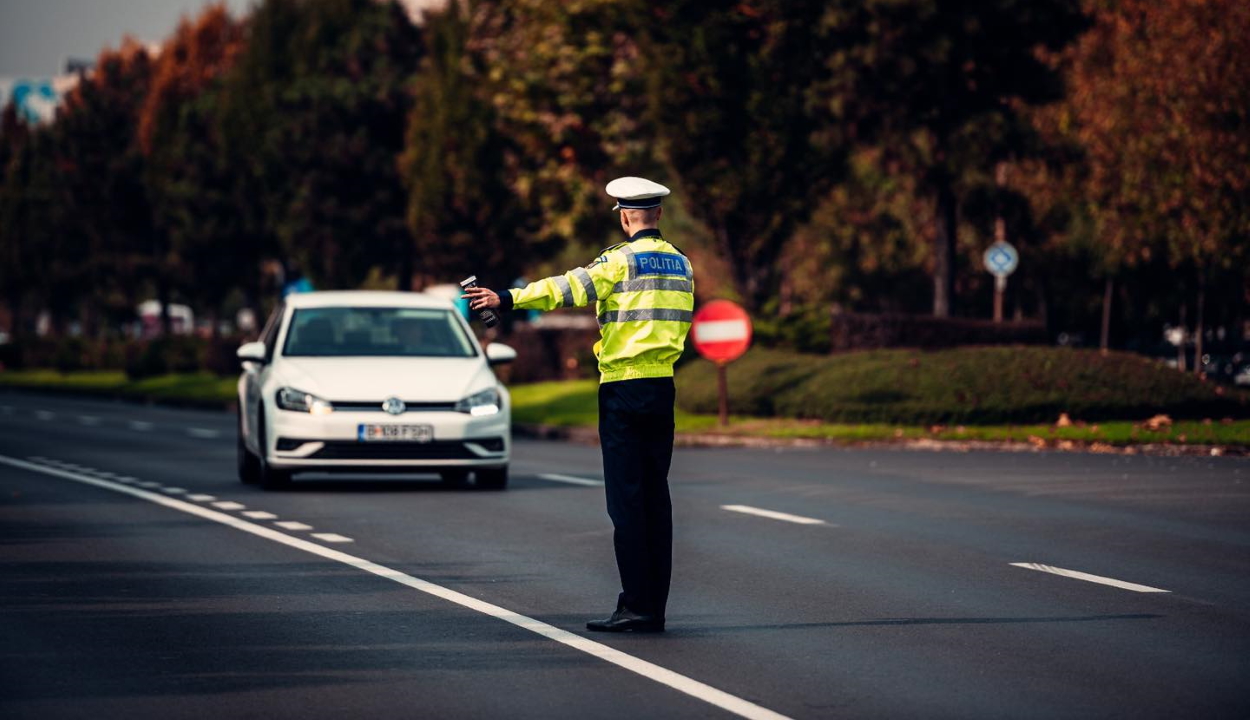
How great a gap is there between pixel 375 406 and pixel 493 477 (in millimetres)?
1273

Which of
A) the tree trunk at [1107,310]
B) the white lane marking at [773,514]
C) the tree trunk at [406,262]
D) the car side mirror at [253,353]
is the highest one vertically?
the tree trunk at [406,262]

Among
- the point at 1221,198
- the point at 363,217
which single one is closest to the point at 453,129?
the point at 363,217

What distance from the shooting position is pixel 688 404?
99.9 feet

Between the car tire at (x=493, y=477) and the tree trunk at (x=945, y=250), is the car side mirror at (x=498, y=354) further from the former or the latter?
the tree trunk at (x=945, y=250)

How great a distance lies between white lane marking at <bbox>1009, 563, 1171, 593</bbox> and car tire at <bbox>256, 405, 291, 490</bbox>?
745cm

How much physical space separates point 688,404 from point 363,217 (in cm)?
2746

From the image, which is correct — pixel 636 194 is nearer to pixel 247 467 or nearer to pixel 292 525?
pixel 292 525

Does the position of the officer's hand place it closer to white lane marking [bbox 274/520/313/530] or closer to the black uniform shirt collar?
the black uniform shirt collar

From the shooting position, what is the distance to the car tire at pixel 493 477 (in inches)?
706

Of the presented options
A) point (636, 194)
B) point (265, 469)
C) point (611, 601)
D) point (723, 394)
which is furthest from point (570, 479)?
point (636, 194)

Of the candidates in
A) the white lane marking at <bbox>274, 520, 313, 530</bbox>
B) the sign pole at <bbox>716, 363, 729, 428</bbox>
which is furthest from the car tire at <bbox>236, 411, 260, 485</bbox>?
the sign pole at <bbox>716, 363, 729, 428</bbox>

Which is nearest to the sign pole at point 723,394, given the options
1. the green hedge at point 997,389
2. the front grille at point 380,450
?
the green hedge at point 997,389

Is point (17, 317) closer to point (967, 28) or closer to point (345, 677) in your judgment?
point (967, 28)

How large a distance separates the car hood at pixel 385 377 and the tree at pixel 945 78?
56.1ft
